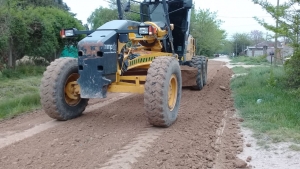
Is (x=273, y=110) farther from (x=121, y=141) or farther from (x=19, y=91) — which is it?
(x=19, y=91)

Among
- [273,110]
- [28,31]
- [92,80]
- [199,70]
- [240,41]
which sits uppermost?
[240,41]

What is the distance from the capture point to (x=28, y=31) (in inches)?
639

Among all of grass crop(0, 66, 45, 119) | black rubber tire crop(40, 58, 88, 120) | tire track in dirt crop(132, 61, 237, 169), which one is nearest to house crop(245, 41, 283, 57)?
grass crop(0, 66, 45, 119)

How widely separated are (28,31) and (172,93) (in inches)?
426

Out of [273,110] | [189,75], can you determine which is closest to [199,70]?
[189,75]

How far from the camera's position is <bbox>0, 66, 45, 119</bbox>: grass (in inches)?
368

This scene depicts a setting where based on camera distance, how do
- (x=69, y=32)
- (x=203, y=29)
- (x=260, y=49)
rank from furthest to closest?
(x=260, y=49) < (x=203, y=29) < (x=69, y=32)

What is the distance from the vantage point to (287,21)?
408 inches

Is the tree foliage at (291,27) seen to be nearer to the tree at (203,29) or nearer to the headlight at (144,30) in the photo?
the headlight at (144,30)

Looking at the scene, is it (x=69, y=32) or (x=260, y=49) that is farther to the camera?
(x=260, y=49)

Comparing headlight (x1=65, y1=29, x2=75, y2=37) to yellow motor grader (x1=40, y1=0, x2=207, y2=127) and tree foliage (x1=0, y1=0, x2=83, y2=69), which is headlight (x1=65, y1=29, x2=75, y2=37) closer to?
yellow motor grader (x1=40, y1=0, x2=207, y2=127)

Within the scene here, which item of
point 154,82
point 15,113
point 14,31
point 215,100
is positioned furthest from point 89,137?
point 14,31

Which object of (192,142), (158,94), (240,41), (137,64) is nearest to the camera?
(192,142)

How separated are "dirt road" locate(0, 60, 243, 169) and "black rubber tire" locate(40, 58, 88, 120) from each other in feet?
0.94
